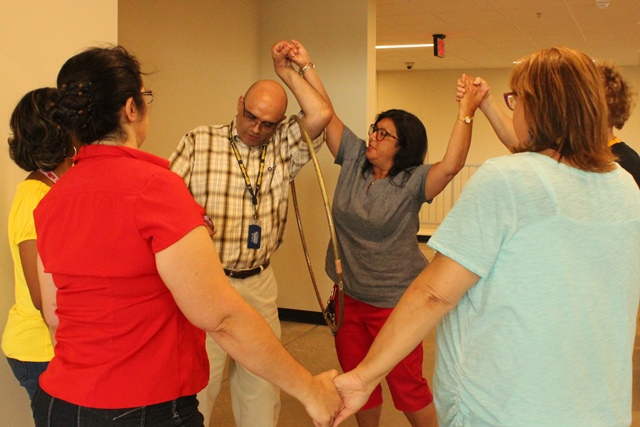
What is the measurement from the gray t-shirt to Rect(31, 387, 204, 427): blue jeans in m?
1.49

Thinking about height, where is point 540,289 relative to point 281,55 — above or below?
below

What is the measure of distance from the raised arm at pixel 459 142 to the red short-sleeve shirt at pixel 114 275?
5.21 ft

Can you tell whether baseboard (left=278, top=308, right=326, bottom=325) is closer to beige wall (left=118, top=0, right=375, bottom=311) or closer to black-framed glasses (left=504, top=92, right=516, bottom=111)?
beige wall (left=118, top=0, right=375, bottom=311)

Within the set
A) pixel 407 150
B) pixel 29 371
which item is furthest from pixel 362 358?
pixel 29 371

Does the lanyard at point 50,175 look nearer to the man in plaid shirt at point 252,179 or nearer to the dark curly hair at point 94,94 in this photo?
the man in plaid shirt at point 252,179

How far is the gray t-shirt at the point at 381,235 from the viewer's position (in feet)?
9.46

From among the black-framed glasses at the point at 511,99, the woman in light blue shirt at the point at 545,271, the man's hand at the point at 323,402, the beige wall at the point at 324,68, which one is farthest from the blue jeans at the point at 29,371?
the beige wall at the point at 324,68

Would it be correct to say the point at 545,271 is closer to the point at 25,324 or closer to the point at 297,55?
the point at 25,324

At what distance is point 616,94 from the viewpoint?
2.71 meters

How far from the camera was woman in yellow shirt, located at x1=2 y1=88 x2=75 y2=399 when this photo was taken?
6.79ft

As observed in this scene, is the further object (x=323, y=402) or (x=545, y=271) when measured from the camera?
(x=323, y=402)

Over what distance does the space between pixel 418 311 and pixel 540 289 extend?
28 cm

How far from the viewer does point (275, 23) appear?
5434mm

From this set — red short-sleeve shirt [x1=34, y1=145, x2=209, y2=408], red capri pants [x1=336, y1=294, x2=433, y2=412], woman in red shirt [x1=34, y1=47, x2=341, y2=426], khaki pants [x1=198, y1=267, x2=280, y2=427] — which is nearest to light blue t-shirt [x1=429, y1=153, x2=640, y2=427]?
woman in red shirt [x1=34, y1=47, x2=341, y2=426]
